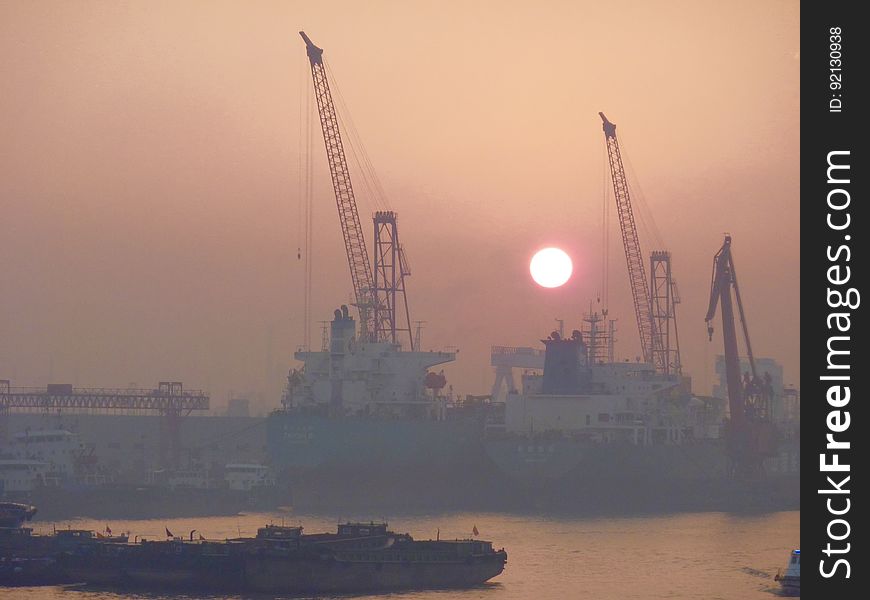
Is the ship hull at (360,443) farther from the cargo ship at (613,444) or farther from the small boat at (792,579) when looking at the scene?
the small boat at (792,579)

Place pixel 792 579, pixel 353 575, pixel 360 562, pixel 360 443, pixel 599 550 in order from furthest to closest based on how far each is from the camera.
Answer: pixel 360 443, pixel 599 550, pixel 792 579, pixel 360 562, pixel 353 575

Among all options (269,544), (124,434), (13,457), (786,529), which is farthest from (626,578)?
(124,434)

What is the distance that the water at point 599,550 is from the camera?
62406mm

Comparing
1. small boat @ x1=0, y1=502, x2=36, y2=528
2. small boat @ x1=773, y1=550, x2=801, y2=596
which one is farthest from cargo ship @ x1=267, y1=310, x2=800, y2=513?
small boat @ x1=773, y1=550, x2=801, y2=596

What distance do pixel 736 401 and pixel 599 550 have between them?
48404 millimetres

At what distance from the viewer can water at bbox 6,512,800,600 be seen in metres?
62.4

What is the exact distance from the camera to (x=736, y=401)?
124875 millimetres

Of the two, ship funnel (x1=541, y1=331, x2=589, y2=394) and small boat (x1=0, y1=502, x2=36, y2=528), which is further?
ship funnel (x1=541, y1=331, x2=589, y2=394)

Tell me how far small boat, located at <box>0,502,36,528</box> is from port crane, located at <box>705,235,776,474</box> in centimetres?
6775

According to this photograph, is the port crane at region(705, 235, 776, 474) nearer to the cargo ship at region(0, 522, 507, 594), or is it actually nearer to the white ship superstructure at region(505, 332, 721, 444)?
the white ship superstructure at region(505, 332, 721, 444)

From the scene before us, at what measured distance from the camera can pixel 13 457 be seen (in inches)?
4333

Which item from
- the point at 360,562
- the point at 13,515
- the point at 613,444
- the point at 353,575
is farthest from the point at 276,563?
the point at 613,444

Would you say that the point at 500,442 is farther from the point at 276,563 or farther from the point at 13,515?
the point at 276,563
